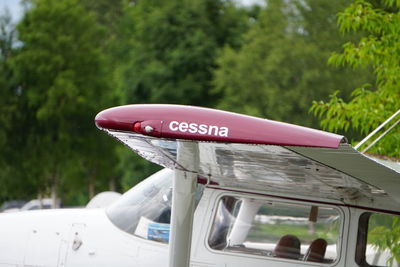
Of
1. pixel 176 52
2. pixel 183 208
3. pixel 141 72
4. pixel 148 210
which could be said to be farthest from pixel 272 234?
pixel 141 72

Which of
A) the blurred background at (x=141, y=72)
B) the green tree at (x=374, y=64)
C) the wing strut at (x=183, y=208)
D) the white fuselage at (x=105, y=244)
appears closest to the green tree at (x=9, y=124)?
the blurred background at (x=141, y=72)

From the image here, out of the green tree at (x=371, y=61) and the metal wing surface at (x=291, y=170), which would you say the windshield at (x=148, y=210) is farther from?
the green tree at (x=371, y=61)

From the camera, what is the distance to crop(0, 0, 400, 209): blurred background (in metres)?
36.8

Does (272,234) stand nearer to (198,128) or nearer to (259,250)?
(259,250)

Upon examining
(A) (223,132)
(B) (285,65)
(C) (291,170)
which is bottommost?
(C) (291,170)

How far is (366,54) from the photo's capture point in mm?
10867

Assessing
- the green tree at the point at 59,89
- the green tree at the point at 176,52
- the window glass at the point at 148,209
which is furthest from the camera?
the green tree at the point at 59,89

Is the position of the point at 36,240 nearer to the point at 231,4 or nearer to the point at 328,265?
the point at 328,265

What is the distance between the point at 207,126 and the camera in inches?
195

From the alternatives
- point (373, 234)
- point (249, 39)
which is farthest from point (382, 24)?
point (249, 39)

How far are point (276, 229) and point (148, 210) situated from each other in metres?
1.17

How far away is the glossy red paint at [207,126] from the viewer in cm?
470

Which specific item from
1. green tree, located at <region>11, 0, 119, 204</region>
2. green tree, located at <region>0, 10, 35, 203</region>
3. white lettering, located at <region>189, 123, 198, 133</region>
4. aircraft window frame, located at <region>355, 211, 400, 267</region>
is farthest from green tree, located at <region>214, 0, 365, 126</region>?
white lettering, located at <region>189, 123, 198, 133</region>

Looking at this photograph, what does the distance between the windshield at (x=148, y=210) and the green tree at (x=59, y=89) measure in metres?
39.6
